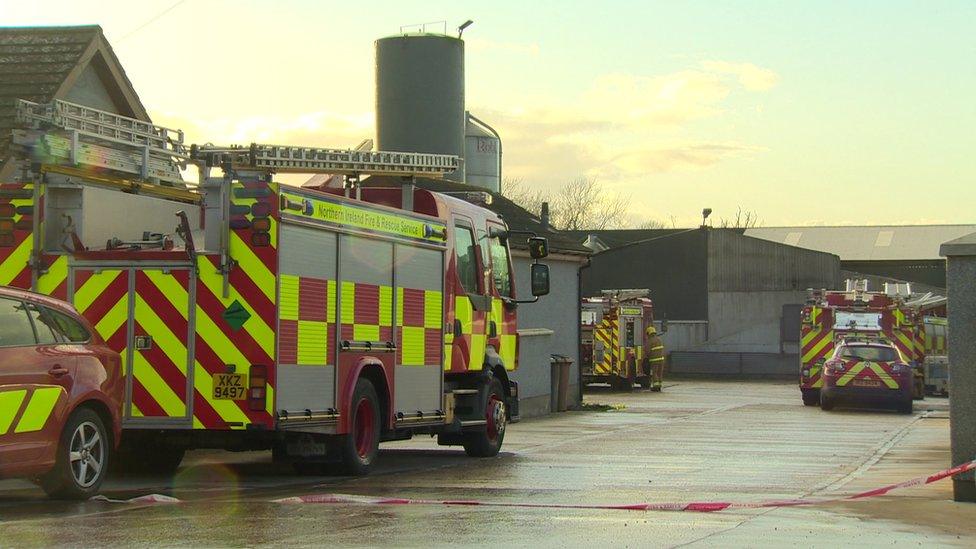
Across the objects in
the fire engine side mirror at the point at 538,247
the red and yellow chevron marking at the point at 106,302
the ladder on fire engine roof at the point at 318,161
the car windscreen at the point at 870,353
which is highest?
the ladder on fire engine roof at the point at 318,161

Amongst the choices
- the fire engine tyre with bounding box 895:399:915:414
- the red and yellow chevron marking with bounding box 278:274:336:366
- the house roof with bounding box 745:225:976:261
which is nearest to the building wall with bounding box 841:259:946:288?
the house roof with bounding box 745:225:976:261

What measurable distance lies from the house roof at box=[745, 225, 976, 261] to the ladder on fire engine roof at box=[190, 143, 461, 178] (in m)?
78.1

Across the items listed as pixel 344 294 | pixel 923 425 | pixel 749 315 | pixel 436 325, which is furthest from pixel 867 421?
pixel 749 315

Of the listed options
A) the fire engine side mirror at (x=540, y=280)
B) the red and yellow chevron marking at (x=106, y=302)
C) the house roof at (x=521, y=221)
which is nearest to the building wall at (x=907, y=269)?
the house roof at (x=521, y=221)

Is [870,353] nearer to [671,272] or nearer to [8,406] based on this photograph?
[8,406]

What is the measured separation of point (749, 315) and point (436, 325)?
179 feet

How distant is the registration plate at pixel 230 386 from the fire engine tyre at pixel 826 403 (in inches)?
867

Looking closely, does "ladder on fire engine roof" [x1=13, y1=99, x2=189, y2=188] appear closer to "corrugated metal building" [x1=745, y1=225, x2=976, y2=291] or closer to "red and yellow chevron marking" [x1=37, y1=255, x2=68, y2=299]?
"red and yellow chevron marking" [x1=37, y1=255, x2=68, y2=299]

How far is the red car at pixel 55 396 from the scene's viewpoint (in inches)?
424

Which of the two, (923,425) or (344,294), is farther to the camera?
(923,425)

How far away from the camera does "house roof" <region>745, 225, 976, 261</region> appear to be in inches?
3634

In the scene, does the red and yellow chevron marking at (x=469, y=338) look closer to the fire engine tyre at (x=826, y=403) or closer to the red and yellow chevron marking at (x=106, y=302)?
the red and yellow chevron marking at (x=106, y=302)

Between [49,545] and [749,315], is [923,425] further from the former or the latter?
[749,315]

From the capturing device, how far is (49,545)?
28.9 feet
